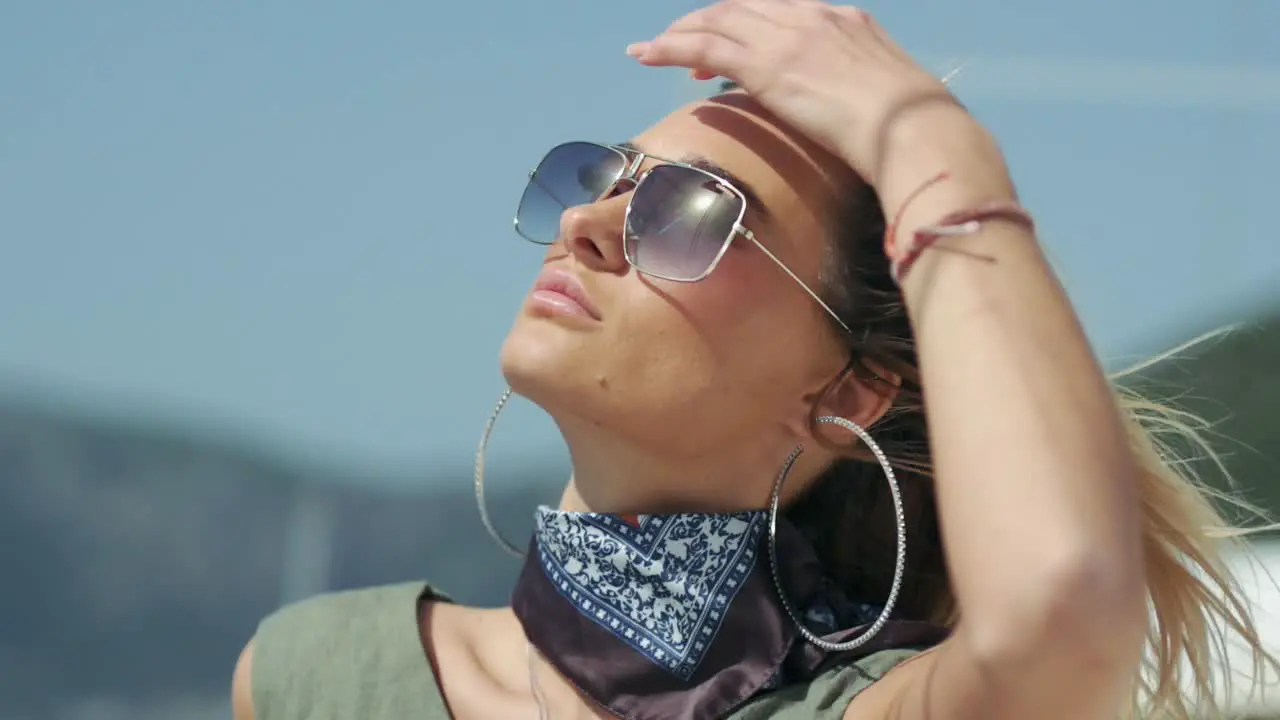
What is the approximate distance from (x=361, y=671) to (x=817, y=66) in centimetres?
108

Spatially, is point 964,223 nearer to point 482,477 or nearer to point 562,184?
point 562,184

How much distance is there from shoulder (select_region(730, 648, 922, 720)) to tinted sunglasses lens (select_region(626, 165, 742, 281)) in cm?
59

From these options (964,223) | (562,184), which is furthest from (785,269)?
(964,223)

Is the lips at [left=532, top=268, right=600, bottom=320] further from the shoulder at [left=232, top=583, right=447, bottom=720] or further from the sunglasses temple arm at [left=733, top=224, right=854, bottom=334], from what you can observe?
the shoulder at [left=232, top=583, right=447, bottom=720]

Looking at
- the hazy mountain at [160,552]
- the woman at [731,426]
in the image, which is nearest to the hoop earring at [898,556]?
the woman at [731,426]

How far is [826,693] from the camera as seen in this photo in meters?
2.07

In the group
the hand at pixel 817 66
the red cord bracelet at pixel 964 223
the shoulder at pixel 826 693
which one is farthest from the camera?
the shoulder at pixel 826 693

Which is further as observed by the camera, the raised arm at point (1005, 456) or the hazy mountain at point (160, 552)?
the hazy mountain at point (160, 552)

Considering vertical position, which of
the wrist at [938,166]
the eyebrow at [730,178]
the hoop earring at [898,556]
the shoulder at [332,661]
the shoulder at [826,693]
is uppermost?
the wrist at [938,166]

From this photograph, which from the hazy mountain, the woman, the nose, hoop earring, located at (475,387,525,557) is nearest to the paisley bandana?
the woman

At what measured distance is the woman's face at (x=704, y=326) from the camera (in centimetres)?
207

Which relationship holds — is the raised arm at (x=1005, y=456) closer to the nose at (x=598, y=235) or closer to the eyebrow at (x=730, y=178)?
the eyebrow at (x=730, y=178)

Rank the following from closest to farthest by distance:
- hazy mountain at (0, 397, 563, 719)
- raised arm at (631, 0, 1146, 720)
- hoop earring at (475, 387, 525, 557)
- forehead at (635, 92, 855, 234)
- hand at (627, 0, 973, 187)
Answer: raised arm at (631, 0, 1146, 720), hand at (627, 0, 973, 187), forehead at (635, 92, 855, 234), hoop earring at (475, 387, 525, 557), hazy mountain at (0, 397, 563, 719)

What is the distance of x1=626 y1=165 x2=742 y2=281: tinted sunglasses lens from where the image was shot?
2076mm
